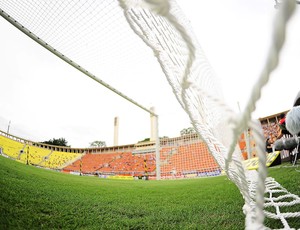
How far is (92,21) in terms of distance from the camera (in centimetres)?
286

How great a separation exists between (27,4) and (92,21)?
31.1 inches

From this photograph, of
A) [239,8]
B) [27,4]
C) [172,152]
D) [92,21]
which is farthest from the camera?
[172,152]

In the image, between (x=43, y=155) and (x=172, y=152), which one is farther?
(x=43, y=155)


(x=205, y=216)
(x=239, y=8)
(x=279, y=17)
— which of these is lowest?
(x=205, y=216)

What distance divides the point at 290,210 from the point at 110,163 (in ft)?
56.9

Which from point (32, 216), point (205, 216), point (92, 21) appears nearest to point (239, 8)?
point (205, 216)

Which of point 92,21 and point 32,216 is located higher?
point 92,21

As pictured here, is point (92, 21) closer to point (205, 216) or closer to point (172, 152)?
point (205, 216)

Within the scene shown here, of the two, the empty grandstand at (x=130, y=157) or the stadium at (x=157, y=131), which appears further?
the empty grandstand at (x=130, y=157)

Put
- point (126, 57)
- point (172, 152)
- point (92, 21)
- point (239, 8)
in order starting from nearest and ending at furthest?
point (239, 8)
point (92, 21)
point (126, 57)
point (172, 152)

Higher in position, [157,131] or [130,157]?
[130,157]

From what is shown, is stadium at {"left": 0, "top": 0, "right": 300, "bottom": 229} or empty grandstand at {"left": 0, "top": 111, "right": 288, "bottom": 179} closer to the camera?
stadium at {"left": 0, "top": 0, "right": 300, "bottom": 229}

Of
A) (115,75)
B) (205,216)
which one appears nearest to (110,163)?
(115,75)

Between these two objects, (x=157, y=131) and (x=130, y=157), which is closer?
(x=157, y=131)
